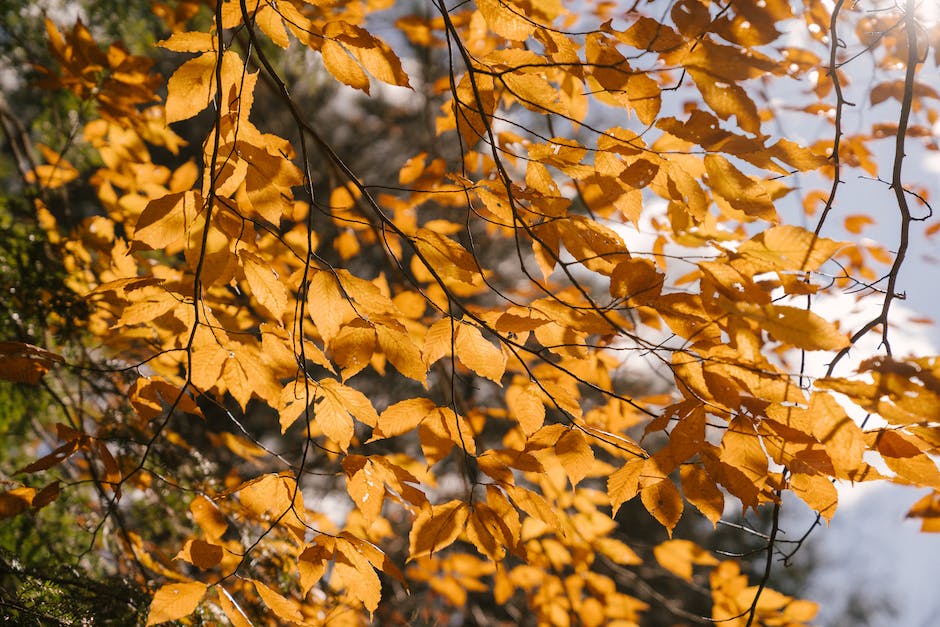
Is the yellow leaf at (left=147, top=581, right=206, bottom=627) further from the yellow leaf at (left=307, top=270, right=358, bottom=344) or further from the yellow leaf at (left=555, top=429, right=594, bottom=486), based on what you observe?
the yellow leaf at (left=555, top=429, right=594, bottom=486)

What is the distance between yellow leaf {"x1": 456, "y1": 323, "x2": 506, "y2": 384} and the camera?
3.80ft

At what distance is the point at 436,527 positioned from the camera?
1.13 m

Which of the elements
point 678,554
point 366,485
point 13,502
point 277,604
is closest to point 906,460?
point 366,485

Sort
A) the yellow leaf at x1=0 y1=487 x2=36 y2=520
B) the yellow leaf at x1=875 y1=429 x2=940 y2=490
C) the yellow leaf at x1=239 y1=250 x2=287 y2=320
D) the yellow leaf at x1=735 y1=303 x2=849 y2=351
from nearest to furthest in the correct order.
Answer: the yellow leaf at x1=735 y1=303 x2=849 y2=351 < the yellow leaf at x1=875 y1=429 x2=940 y2=490 < the yellow leaf at x1=239 y1=250 x2=287 y2=320 < the yellow leaf at x1=0 y1=487 x2=36 y2=520

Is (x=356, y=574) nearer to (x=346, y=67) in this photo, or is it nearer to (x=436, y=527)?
(x=436, y=527)

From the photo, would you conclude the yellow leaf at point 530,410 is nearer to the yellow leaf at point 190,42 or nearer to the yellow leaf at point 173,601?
the yellow leaf at point 173,601

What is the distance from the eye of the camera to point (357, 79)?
42.8 inches

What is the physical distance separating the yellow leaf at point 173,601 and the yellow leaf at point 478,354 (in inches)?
24.2

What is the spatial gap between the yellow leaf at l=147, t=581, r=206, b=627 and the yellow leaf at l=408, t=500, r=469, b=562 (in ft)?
1.24

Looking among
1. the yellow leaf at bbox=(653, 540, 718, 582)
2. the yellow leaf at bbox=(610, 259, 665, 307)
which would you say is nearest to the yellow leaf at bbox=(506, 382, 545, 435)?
the yellow leaf at bbox=(610, 259, 665, 307)

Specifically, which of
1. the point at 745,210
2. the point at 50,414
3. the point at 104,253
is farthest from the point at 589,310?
the point at 50,414

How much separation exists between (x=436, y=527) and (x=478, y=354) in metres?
0.33

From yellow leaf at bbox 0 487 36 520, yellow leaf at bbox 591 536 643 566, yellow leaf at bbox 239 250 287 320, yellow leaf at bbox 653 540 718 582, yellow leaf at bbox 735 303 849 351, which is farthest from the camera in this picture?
yellow leaf at bbox 591 536 643 566

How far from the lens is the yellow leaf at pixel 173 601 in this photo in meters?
1.01
